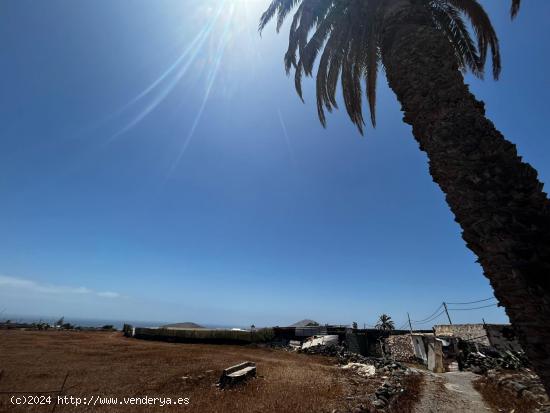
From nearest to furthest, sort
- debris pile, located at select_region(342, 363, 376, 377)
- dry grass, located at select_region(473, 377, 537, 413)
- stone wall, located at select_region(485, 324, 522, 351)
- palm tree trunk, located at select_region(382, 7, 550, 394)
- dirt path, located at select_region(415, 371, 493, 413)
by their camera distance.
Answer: palm tree trunk, located at select_region(382, 7, 550, 394) → dry grass, located at select_region(473, 377, 537, 413) → dirt path, located at select_region(415, 371, 493, 413) → debris pile, located at select_region(342, 363, 376, 377) → stone wall, located at select_region(485, 324, 522, 351)

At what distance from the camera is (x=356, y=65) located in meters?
9.32

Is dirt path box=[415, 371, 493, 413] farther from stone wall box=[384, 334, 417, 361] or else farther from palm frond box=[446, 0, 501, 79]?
palm frond box=[446, 0, 501, 79]

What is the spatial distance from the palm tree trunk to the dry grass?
9.08 m

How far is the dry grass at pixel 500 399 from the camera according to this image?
913 cm

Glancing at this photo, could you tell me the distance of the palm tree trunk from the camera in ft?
10.0

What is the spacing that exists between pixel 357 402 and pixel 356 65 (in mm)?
11014

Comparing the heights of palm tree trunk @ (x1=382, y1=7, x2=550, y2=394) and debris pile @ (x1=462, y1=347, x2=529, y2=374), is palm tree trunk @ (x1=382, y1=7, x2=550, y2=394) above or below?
above

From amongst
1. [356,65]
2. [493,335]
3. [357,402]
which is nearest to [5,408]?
[357,402]

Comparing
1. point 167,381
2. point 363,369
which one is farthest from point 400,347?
point 167,381

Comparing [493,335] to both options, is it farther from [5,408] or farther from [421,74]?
[5,408]

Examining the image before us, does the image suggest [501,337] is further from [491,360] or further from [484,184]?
[484,184]

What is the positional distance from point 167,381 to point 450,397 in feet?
35.4

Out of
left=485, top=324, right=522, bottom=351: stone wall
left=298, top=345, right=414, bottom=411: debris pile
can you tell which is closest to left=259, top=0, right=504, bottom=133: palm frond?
left=298, top=345, right=414, bottom=411: debris pile

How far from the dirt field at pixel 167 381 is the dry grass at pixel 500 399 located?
4.20 m
